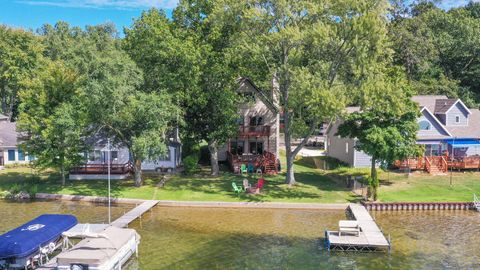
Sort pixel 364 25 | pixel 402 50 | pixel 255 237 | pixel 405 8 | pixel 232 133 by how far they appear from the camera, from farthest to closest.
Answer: pixel 405 8 → pixel 402 50 → pixel 232 133 → pixel 364 25 → pixel 255 237

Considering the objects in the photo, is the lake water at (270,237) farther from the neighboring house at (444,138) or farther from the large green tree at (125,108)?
the neighboring house at (444,138)

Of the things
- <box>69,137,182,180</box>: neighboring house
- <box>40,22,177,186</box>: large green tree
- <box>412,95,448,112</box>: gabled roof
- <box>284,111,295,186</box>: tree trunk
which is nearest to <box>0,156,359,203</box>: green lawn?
<box>284,111,295,186</box>: tree trunk

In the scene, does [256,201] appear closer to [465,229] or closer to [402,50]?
[465,229]

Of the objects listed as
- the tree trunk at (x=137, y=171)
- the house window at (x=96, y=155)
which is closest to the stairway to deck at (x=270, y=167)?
the tree trunk at (x=137, y=171)

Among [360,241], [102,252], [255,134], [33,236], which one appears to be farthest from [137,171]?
[360,241]

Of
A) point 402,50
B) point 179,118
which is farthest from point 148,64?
point 402,50

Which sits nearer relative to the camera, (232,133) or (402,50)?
(232,133)

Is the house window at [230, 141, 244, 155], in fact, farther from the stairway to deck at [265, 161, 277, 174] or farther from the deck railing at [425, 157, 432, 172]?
the deck railing at [425, 157, 432, 172]
